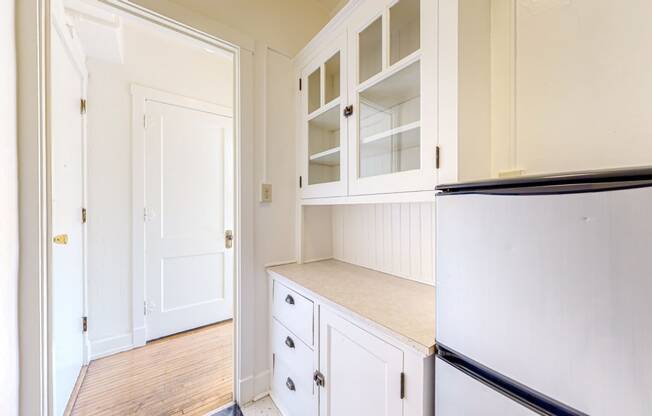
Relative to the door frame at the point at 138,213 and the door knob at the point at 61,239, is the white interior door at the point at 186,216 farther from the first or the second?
the door knob at the point at 61,239

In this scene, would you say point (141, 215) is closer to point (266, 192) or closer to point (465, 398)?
point (266, 192)

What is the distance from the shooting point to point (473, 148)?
0.91 meters

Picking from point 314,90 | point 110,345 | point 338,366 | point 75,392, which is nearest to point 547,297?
point 338,366

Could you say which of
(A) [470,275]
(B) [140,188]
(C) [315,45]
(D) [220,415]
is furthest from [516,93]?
(B) [140,188]

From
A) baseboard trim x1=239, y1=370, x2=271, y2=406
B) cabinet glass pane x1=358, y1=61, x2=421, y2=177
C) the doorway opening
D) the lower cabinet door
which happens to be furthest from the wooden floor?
cabinet glass pane x1=358, y1=61, x2=421, y2=177

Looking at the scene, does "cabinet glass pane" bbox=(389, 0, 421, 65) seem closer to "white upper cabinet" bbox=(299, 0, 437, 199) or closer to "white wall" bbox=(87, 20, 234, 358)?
"white upper cabinet" bbox=(299, 0, 437, 199)

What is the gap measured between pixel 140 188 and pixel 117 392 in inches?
56.8

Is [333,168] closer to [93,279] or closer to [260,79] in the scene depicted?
[260,79]

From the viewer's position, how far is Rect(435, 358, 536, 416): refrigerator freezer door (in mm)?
535

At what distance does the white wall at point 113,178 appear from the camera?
75.1 inches

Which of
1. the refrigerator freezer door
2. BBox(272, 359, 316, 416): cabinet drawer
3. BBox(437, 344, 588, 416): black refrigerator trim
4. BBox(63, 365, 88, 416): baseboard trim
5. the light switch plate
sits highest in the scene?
the light switch plate

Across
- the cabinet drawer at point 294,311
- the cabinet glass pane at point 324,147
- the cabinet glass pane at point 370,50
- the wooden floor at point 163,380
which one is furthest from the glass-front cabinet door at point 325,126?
the wooden floor at point 163,380

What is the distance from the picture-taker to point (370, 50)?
120cm

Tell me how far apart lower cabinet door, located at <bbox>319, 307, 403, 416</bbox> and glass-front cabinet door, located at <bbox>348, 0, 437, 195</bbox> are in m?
0.59
